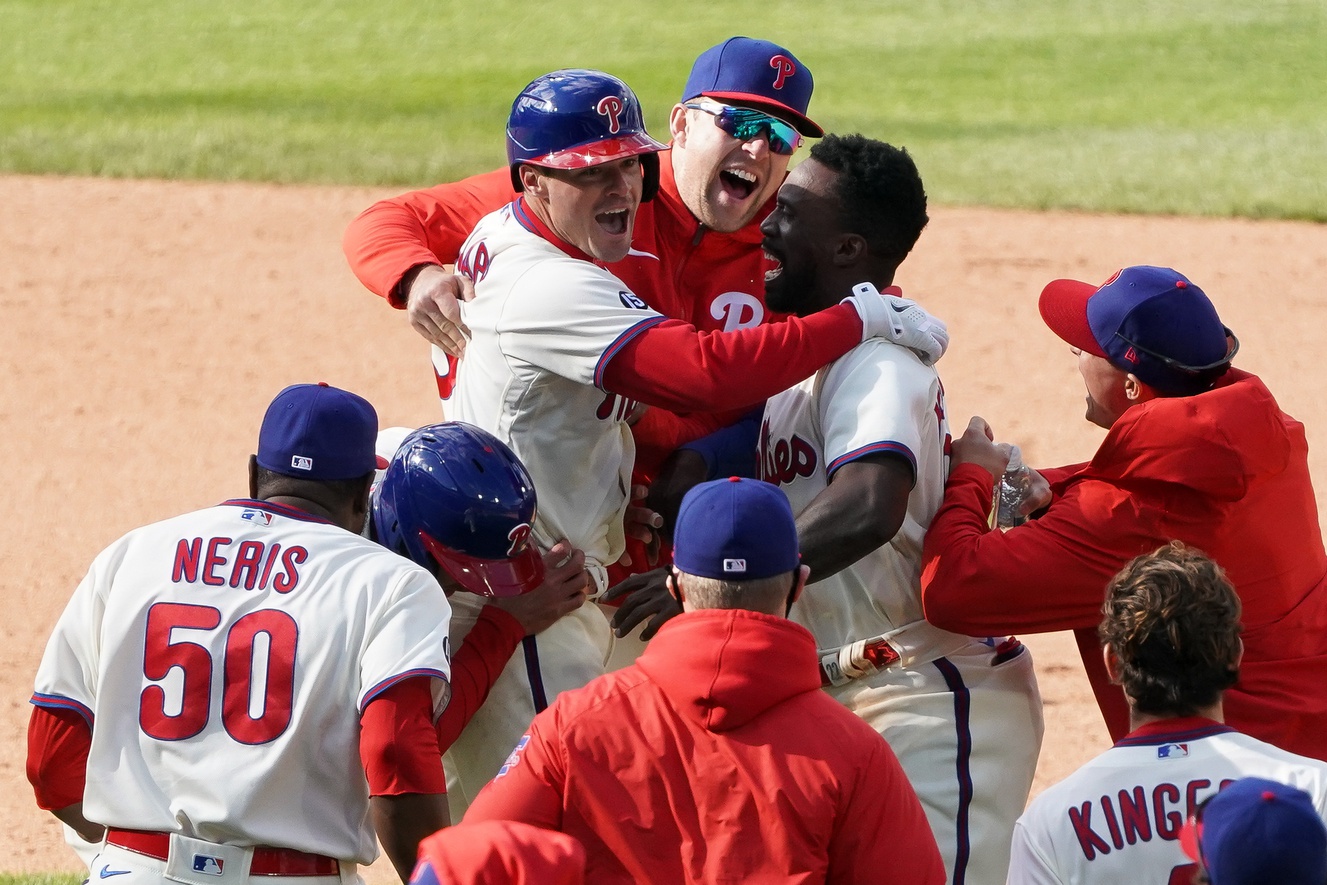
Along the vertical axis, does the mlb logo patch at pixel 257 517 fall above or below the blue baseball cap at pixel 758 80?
below

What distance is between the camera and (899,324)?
12.3 feet

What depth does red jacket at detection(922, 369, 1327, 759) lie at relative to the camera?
3639mm

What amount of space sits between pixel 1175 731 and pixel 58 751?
2136 mm

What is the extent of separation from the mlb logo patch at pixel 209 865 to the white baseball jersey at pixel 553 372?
971 mm

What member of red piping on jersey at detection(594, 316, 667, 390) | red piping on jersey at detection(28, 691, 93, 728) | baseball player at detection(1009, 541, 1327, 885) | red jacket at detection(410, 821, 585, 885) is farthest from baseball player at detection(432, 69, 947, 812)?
red jacket at detection(410, 821, 585, 885)

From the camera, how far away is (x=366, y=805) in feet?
11.0

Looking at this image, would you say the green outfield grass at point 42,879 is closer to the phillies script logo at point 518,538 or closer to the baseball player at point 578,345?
the baseball player at point 578,345

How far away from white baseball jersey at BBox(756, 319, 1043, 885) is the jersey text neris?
117 cm

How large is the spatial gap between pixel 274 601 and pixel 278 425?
388 mm

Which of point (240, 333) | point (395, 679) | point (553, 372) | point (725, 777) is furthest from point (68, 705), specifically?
point (240, 333)

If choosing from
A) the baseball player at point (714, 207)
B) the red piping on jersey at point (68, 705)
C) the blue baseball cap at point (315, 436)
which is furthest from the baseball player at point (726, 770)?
the baseball player at point (714, 207)

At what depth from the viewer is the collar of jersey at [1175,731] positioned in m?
2.92

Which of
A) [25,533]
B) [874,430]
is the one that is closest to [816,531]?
[874,430]

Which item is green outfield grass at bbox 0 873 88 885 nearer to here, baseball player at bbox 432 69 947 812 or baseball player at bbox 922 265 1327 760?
baseball player at bbox 432 69 947 812
